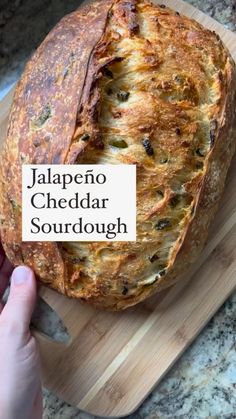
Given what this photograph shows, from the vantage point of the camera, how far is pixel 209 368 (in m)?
1.47

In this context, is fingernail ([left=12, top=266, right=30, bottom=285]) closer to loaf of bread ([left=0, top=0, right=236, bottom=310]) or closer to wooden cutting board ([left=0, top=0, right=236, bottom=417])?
loaf of bread ([left=0, top=0, right=236, bottom=310])

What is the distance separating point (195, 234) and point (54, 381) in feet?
1.70

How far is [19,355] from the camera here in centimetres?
131

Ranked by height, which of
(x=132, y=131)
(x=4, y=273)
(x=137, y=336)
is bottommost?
(x=4, y=273)

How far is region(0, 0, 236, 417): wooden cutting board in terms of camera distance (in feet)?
4.58

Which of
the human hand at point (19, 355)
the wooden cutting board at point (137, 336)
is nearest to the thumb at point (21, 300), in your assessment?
the human hand at point (19, 355)

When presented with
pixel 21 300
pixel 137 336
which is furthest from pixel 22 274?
pixel 137 336

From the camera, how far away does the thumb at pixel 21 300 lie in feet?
4.32

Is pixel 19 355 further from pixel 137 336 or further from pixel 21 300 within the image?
pixel 137 336

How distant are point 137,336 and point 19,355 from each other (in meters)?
0.29

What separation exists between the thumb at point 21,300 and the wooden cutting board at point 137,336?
0.43 feet

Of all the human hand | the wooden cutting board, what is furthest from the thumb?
the wooden cutting board

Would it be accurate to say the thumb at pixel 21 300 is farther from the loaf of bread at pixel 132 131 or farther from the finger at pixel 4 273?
the finger at pixel 4 273

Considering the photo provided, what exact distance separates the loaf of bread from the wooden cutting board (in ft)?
Answer: 0.37
